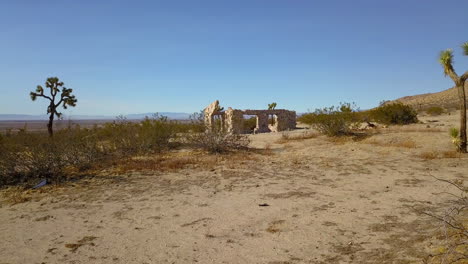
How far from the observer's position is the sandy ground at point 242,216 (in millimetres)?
4637

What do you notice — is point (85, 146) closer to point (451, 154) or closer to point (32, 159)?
point (32, 159)

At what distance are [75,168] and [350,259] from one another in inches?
408

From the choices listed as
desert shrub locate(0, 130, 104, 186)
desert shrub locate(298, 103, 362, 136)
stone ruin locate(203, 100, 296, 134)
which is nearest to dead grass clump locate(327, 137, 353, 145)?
desert shrub locate(298, 103, 362, 136)

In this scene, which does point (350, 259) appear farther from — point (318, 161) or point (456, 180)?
point (318, 161)

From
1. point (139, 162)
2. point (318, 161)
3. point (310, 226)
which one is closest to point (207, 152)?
point (139, 162)

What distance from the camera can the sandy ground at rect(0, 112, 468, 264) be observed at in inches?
183

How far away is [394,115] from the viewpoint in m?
24.0

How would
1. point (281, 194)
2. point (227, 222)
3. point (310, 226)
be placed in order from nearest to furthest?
1. point (310, 226)
2. point (227, 222)
3. point (281, 194)

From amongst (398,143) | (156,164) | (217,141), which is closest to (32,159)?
(156,164)

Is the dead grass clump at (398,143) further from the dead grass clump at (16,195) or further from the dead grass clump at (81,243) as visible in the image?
the dead grass clump at (16,195)

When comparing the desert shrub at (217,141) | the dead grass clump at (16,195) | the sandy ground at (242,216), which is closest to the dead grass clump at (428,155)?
the sandy ground at (242,216)

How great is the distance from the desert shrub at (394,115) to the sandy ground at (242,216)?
14.2 m

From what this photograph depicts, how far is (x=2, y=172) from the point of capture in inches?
390

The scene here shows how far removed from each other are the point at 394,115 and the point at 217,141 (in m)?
16.1
